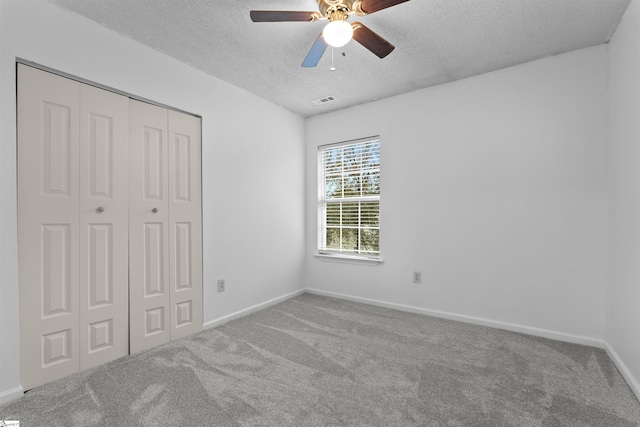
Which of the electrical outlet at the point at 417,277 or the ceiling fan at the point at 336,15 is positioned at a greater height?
the ceiling fan at the point at 336,15

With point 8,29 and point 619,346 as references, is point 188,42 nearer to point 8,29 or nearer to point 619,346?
point 8,29

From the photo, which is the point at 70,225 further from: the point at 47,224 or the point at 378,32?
the point at 378,32

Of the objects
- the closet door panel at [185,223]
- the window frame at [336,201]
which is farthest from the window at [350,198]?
the closet door panel at [185,223]

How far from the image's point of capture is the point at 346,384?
1942mm

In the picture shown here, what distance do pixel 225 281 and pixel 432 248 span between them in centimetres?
226

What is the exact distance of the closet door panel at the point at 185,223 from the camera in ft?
8.72

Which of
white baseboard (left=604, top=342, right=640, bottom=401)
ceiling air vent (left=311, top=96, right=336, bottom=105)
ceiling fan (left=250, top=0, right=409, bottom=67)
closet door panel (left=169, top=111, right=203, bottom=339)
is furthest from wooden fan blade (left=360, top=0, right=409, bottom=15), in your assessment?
white baseboard (left=604, top=342, right=640, bottom=401)

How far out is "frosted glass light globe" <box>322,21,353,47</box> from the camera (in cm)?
175

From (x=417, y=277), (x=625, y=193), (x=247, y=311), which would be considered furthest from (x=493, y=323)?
(x=247, y=311)

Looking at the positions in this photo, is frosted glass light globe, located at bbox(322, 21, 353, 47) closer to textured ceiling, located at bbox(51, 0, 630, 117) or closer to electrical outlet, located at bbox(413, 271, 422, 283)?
textured ceiling, located at bbox(51, 0, 630, 117)

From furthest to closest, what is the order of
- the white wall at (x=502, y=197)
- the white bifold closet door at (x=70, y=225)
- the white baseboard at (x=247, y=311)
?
the white baseboard at (x=247, y=311), the white wall at (x=502, y=197), the white bifold closet door at (x=70, y=225)

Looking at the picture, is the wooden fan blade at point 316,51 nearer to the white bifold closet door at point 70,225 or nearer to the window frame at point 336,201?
the white bifold closet door at point 70,225

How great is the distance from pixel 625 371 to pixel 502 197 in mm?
1531

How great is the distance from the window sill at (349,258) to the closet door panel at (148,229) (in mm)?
2029
